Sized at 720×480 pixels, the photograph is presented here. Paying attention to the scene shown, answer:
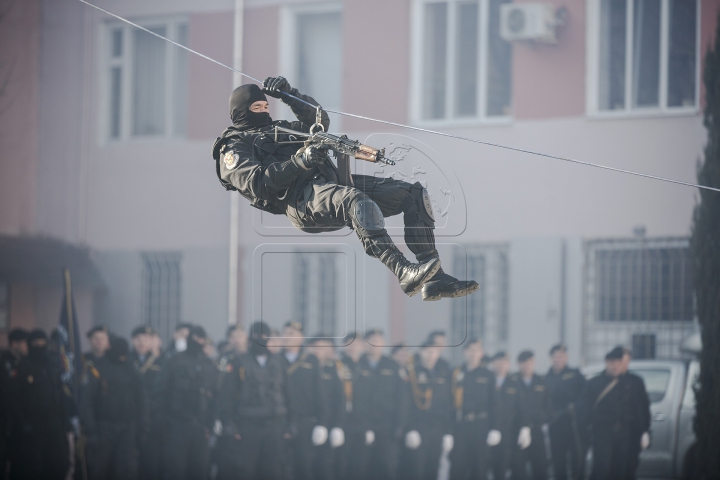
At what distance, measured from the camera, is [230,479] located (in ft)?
37.2

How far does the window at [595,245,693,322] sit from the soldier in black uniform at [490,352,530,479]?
1745 millimetres

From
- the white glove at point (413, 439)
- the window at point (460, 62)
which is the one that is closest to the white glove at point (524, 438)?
the white glove at point (413, 439)

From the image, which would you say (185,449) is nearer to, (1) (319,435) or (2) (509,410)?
(1) (319,435)

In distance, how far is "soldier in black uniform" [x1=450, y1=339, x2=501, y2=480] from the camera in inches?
450

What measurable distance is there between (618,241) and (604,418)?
2338 mm

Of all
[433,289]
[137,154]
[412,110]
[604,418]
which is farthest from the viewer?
[137,154]

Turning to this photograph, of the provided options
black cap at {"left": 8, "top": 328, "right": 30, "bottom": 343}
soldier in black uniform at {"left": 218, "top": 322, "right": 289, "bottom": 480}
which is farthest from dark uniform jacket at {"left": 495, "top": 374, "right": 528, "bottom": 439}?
black cap at {"left": 8, "top": 328, "right": 30, "bottom": 343}

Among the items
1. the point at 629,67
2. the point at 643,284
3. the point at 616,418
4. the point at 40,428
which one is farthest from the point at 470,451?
the point at 629,67

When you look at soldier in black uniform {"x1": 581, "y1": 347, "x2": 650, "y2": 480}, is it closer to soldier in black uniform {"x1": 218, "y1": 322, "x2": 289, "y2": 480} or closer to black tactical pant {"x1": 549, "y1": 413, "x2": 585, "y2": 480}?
black tactical pant {"x1": 549, "y1": 413, "x2": 585, "y2": 480}

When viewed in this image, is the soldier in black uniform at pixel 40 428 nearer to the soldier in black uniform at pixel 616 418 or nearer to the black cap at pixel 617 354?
the soldier in black uniform at pixel 616 418

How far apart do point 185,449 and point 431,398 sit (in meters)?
2.43

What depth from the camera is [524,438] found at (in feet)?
37.2

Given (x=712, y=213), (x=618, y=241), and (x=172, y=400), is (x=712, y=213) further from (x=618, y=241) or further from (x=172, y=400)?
(x=172, y=400)

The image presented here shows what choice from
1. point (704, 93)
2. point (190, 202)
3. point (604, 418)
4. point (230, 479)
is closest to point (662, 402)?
point (604, 418)
